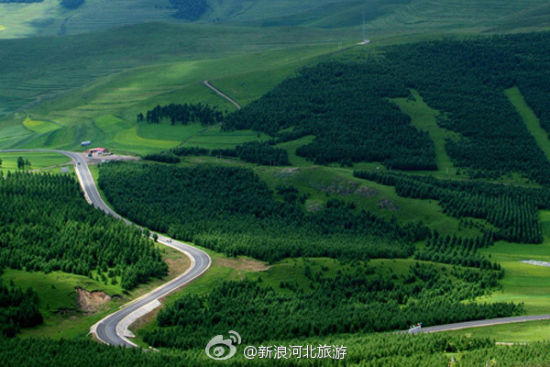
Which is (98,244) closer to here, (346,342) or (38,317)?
(38,317)

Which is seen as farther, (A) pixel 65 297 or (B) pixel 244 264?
(B) pixel 244 264

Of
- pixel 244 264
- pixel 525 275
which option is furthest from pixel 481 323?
pixel 244 264

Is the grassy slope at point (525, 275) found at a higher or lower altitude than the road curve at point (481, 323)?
lower

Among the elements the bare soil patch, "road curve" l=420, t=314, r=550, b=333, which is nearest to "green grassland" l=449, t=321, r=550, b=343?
"road curve" l=420, t=314, r=550, b=333

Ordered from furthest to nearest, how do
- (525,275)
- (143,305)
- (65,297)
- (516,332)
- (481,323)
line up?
(525,275)
(143,305)
(65,297)
(481,323)
(516,332)

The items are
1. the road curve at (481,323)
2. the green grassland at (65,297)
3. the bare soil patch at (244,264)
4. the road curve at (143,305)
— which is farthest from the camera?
the bare soil patch at (244,264)

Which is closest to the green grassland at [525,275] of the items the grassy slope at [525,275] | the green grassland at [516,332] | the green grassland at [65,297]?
the grassy slope at [525,275]

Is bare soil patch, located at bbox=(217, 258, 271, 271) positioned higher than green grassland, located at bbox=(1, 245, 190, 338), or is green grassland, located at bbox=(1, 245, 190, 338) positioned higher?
green grassland, located at bbox=(1, 245, 190, 338)

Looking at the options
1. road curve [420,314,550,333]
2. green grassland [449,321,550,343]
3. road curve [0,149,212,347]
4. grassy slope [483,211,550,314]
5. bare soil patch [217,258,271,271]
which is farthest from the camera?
bare soil patch [217,258,271,271]

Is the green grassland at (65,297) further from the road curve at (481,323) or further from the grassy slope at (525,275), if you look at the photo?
the grassy slope at (525,275)

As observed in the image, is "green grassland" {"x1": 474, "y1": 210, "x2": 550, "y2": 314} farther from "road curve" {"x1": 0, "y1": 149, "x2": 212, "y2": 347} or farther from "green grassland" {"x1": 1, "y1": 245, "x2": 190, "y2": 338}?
"green grassland" {"x1": 1, "y1": 245, "x2": 190, "y2": 338}

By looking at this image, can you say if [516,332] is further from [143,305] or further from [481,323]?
[143,305]
